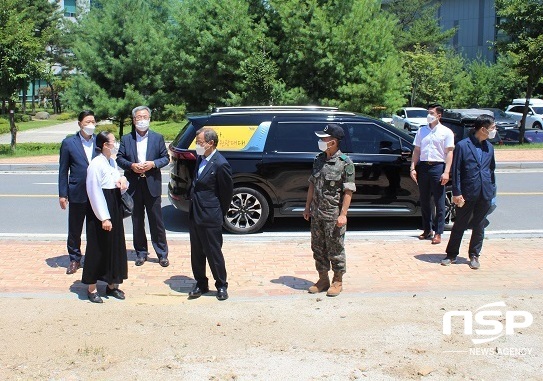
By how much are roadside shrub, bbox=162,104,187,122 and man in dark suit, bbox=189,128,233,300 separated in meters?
19.0

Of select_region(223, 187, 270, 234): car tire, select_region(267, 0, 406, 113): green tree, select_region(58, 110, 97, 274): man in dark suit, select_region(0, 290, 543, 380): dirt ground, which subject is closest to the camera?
select_region(0, 290, 543, 380): dirt ground

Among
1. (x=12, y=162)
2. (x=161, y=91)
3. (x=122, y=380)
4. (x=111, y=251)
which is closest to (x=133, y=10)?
(x=161, y=91)

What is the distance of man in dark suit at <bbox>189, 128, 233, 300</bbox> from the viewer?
6.79 m

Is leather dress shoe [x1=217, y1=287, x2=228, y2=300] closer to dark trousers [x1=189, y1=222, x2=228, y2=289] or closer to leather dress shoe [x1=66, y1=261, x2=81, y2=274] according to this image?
dark trousers [x1=189, y1=222, x2=228, y2=289]

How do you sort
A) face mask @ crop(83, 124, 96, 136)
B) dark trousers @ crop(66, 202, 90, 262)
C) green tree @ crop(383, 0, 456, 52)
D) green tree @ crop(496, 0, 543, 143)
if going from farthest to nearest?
green tree @ crop(383, 0, 456, 52)
green tree @ crop(496, 0, 543, 143)
dark trousers @ crop(66, 202, 90, 262)
face mask @ crop(83, 124, 96, 136)

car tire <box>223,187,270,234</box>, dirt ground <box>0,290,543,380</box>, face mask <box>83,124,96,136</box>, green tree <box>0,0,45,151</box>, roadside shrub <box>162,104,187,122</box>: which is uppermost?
green tree <box>0,0,45,151</box>

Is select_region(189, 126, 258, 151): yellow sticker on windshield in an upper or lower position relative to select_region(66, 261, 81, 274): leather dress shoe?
upper

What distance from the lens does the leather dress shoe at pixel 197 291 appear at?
7.05 m

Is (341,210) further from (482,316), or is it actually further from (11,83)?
(11,83)

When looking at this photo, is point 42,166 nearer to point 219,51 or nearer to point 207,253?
point 219,51

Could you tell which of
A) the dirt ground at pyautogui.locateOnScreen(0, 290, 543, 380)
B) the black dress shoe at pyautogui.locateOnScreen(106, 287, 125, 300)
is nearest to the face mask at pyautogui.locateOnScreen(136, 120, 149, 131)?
the black dress shoe at pyautogui.locateOnScreen(106, 287, 125, 300)

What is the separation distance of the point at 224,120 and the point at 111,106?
16020 millimetres

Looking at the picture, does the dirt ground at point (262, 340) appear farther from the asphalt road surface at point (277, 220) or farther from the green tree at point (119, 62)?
the green tree at point (119, 62)

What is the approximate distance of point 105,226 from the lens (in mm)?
6711
